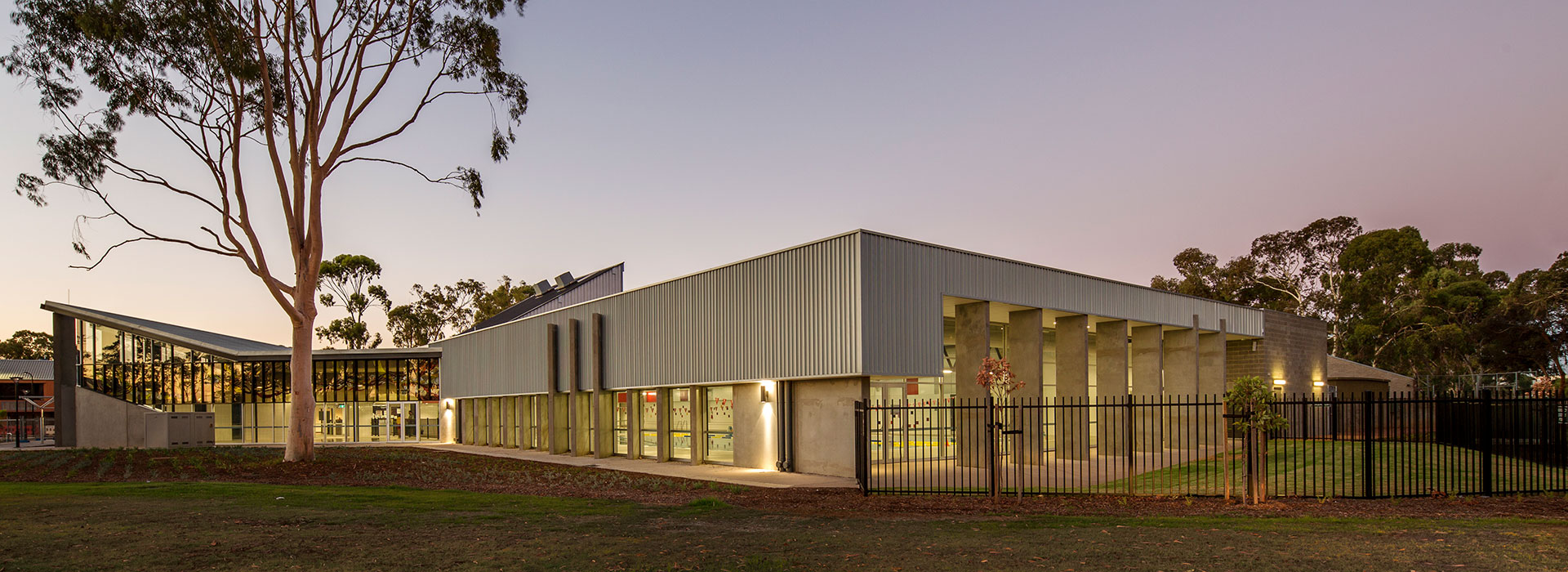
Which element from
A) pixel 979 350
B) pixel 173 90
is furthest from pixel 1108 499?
pixel 173 90

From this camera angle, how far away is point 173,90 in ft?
85.0

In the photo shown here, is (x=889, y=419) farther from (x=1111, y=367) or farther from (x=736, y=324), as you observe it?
(x=1111, y=367)

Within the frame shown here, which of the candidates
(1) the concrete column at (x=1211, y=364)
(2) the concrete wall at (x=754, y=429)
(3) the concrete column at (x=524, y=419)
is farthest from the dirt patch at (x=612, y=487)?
(1) the concrete column at (x=1211, y=364)

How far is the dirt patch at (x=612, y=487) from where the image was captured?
12.7 meters

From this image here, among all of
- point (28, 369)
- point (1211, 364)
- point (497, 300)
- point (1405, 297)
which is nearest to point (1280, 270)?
point (1405, 297)

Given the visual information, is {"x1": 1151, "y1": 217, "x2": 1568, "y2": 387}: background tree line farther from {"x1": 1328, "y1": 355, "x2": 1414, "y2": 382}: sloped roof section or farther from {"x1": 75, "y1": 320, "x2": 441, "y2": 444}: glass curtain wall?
{"x1": 75, "y1": 320, "x2": 441, "y2": 444}: glass curtain wall

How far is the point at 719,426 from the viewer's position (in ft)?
→ 82.4

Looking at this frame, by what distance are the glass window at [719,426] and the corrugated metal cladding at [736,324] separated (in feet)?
2.89

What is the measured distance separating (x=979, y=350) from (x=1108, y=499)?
778 cm

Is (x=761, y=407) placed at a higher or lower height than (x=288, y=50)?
lower

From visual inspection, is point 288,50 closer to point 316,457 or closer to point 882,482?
point 316,457

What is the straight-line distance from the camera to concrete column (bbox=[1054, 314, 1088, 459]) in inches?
958

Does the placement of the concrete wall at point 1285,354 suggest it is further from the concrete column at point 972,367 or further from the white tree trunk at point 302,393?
the white tree trunk at point 302,393

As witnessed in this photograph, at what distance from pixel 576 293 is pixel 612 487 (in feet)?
94.9
